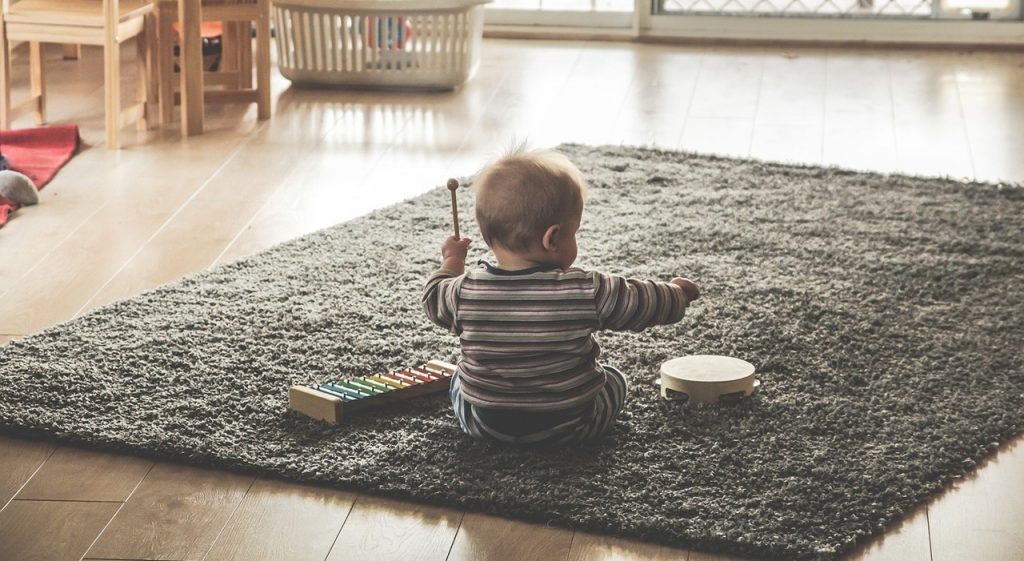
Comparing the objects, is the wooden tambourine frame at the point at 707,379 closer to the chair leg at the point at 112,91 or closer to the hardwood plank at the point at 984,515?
the hardwood plank at the point at 984,515

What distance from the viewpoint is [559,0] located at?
5105mm

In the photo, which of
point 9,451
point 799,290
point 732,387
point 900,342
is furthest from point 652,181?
point 9,451

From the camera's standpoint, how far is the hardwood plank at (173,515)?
163cm

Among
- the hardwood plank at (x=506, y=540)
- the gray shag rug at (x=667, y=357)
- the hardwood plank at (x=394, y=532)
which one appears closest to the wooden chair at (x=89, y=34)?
the gray shag rug at (x=667, y=357)

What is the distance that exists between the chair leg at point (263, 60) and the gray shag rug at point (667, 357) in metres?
1.03

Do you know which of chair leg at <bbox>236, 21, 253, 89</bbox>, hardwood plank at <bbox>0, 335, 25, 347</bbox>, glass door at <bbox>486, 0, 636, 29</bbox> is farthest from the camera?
glass door at <bbox>486, 0, 636, 29</bbox>

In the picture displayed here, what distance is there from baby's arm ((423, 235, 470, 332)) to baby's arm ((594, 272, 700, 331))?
0.21 metres

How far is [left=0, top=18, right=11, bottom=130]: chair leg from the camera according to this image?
3.54 meters

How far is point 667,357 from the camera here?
217 cm

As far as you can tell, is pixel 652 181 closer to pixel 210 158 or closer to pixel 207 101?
pixel 210 158

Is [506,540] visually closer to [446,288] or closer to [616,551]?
[616,551]

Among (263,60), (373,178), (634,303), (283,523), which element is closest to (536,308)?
(634,303)

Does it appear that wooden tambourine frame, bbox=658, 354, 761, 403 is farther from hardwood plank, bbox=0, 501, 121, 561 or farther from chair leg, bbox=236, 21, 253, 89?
chair leg, bbox=236, 21, 253, 89

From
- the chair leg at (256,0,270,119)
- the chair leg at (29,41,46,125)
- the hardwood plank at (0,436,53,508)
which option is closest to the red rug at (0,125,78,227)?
the chair leg at (29,41,46,125)
